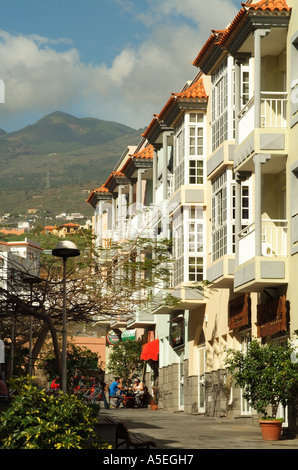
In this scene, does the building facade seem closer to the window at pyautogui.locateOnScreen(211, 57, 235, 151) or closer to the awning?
the window at pyautogui.locateOnScreen(211, 57, 235, 151)

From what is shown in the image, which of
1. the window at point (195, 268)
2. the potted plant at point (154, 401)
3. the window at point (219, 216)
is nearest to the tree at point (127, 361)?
the potted plant at point (154, 401)

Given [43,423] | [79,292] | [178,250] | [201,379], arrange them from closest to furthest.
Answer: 1. [43,423]
2. [79,292]
3. [178,250]
4. [201,379]

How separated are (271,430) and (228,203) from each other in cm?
951

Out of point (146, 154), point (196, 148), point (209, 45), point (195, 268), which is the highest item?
point (146, 154)

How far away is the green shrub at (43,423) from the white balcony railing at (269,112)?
47.3 ft

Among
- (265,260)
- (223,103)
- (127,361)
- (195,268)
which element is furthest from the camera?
(127,361)

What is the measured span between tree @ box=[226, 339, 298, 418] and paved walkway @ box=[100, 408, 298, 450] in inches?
36.6

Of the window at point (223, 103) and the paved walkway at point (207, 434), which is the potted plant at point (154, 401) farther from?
the window at point (223, 103)

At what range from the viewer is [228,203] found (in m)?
29.9

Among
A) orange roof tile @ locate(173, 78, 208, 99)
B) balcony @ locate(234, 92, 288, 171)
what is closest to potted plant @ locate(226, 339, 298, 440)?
balcony @ locate(234, 92, 288, 171)

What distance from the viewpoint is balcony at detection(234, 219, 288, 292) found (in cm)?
2467

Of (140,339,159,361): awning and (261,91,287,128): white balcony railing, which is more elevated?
(261,91,287,128): white balcony railing

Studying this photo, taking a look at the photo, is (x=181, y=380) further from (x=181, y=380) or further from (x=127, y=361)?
(x=127, y=361)

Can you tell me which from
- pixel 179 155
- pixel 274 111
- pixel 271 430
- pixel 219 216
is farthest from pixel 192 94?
pixel 271 430
